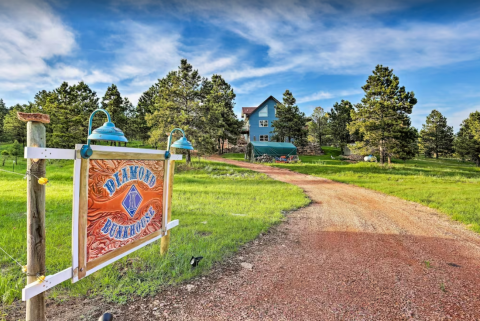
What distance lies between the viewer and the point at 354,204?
976 centimetres

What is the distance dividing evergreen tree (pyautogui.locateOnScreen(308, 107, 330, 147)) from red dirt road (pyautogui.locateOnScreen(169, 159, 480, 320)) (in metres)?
44.5

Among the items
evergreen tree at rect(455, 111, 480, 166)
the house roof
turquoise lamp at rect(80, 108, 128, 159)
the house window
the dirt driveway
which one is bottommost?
the dirt driveway

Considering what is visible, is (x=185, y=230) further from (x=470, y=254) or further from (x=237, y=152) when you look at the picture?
(x=237, y=152)

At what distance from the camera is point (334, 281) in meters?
4.01

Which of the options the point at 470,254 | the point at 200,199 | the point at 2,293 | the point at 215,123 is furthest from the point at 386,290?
the point at 215,123

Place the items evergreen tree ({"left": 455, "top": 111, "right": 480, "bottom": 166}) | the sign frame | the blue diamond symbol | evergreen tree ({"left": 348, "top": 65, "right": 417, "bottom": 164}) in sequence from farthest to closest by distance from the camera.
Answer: evergreen tree ({"left": 455, "top": 111, "right": 480, "bottom": 166}) < evergreen tree ({"left": 348, "top": 65, "right": 417, "bottom": 164}) < the blue diamond symbol < the sign frame

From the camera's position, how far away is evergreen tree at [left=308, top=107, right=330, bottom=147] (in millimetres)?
49969

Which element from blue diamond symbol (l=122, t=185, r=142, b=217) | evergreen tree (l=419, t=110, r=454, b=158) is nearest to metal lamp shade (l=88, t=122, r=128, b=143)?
blue diamond symbol (l=122, t=185, r=142, b=217)

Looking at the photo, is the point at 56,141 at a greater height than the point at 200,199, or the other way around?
the point at 56,141

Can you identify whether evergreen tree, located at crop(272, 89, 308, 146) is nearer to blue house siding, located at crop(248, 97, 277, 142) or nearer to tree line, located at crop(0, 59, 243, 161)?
blue house siding, located at crop(248, 97, 277, 142)

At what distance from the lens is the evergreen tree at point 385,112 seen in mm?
24219

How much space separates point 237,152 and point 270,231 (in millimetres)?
38947

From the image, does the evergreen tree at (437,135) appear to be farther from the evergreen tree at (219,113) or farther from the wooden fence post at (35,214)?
the wooden fence post at (35,214)

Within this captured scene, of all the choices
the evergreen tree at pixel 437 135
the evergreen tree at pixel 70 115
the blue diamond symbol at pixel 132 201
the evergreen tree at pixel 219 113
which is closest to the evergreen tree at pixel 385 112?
the evergreen tree at pixel 219 113
